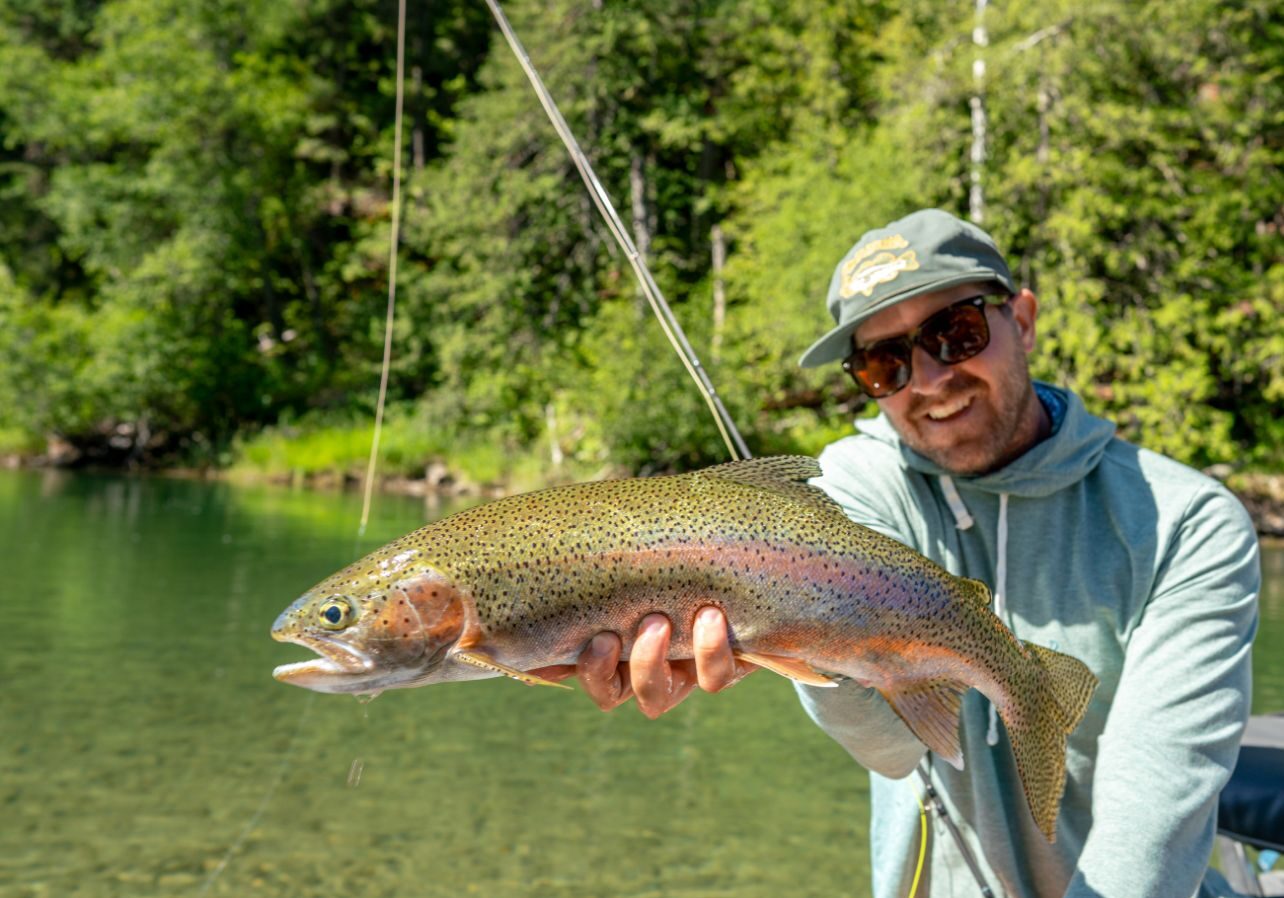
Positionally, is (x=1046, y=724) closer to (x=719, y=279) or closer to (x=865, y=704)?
(x=865, y=704)

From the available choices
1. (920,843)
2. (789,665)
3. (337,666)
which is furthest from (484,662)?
(920,843)

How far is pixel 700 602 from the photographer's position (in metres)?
2.48

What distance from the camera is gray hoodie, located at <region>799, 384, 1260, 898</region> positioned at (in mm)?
2564

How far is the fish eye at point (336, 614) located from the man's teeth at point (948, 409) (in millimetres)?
1483

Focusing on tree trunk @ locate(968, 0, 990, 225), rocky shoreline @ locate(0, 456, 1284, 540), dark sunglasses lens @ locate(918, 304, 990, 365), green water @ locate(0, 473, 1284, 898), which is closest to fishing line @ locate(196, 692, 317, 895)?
green water @ locate(0, 473, 1284, 898)

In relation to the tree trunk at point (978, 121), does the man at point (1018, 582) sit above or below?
below

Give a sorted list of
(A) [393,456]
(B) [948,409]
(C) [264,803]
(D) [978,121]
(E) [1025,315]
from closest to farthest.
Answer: (B) [948,409] < (E) [1025,315] < (C) [264,803] < (D) [978,121] < (A) [393,456]

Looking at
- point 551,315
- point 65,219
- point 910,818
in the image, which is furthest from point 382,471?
point 910,818

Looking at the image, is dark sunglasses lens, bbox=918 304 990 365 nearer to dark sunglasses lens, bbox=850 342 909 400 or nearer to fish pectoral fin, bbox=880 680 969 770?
dark sunglasses lens, bbox=850 342 909 400

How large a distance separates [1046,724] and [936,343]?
0.93 metres

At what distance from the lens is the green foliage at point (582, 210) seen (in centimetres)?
2255

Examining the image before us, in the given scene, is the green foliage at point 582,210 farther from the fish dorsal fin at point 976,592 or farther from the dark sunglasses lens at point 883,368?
the fish dorsal fin at point 976,592

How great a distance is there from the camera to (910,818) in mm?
3000

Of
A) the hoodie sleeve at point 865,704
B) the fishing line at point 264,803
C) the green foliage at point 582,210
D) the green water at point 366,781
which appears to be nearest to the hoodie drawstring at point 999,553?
the hoodie sleeve at point 865,704
